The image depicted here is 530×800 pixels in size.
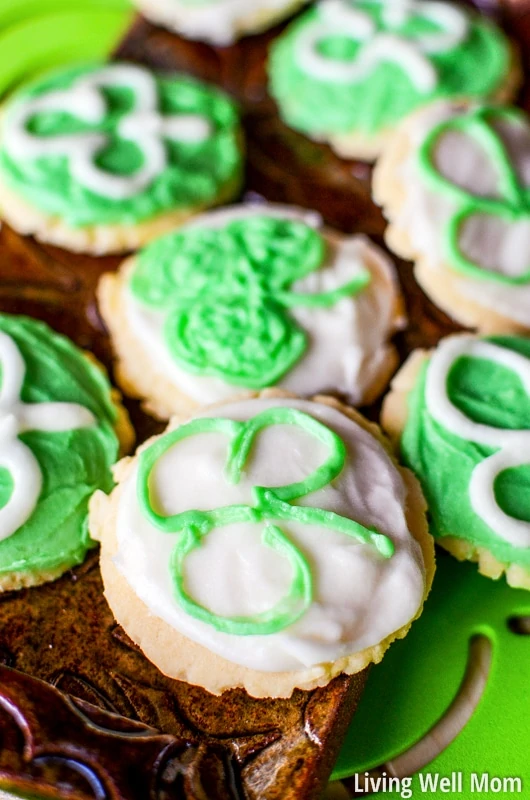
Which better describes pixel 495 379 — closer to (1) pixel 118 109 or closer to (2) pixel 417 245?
(2) pixel 417 245

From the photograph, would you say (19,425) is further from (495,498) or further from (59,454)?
(495,498)

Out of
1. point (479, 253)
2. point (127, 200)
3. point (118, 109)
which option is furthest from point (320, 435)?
point (118, 109)

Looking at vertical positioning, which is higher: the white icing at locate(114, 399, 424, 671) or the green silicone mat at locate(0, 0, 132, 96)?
the green silicone mat at locate(0, 0, 132, 96)

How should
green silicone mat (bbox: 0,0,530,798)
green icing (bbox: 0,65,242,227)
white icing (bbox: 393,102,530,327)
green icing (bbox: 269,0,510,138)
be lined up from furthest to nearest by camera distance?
green icing (bbox: 269,0,510,138)
green icing (bbox: 0,65,242,227)
white icing (bbox: 393,102,530,327)
green silicone mat (bbox: 0,0,530,798)

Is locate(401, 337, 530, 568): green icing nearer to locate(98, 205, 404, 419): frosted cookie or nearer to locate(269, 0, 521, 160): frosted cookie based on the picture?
locate(98, 205, 404, 419): frosted cookie

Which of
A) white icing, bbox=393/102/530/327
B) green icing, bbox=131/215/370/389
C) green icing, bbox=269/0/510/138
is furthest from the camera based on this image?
Answer: green icing, bbox=269/0/510/138

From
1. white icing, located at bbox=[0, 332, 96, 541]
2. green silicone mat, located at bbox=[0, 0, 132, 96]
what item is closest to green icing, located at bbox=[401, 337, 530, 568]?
white icing, located at bbox=[0, 332, 96, 541]
